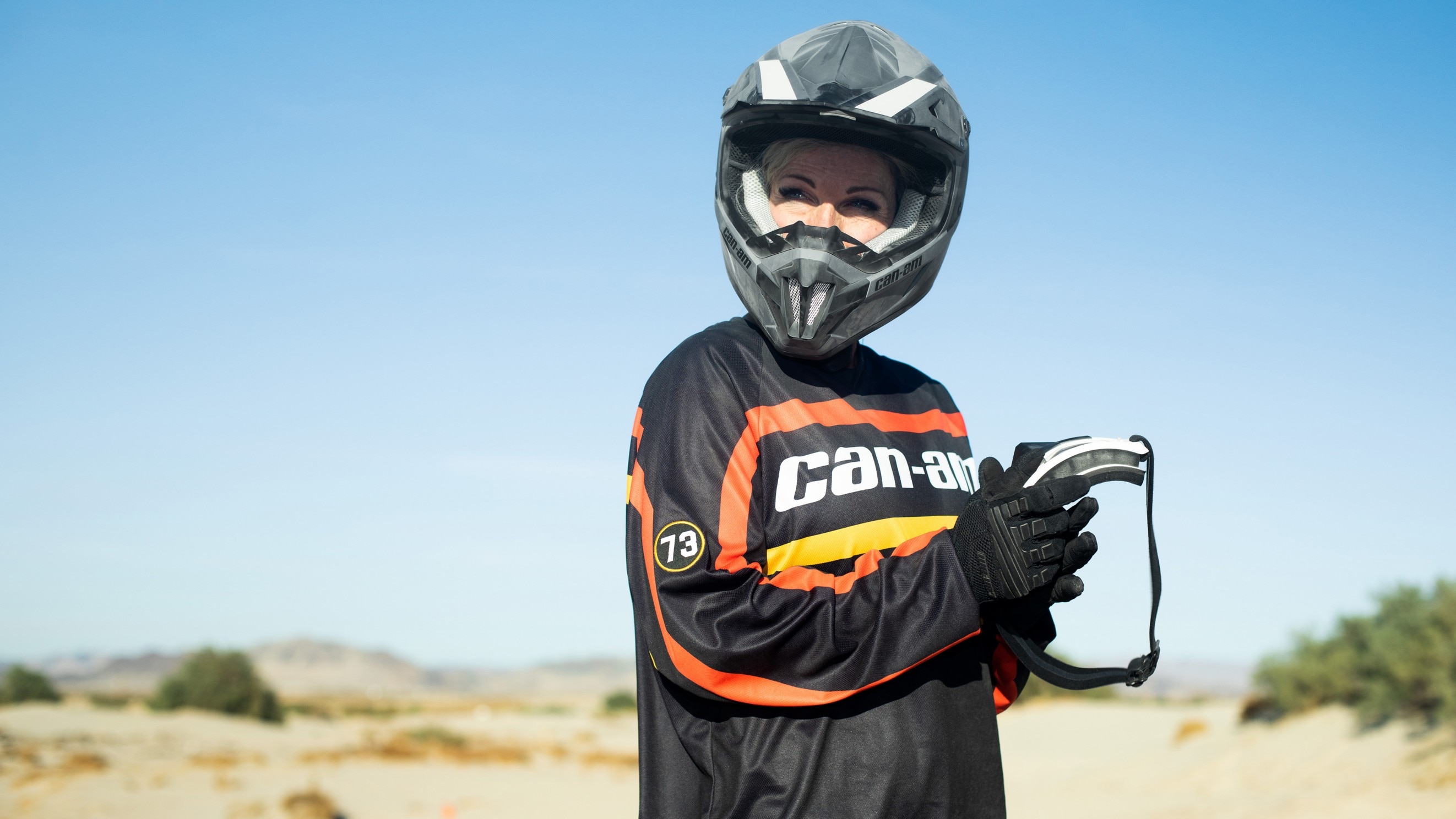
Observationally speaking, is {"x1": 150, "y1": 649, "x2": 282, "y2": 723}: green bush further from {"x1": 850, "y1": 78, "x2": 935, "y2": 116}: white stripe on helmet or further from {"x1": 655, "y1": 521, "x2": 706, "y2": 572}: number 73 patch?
{"x1": 850, "y1": 78, "x2": 935, "y2": 116}: white stripe on helmet

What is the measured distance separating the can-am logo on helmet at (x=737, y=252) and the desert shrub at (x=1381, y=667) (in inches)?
437

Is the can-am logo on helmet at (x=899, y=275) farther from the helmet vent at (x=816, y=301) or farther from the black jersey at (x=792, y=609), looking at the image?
the black jersey at (x=792, y=609)

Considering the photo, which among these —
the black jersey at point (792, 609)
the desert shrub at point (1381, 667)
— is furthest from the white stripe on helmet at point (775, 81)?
the desert shrub at point (1381, 667)

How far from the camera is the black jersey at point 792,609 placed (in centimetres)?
198

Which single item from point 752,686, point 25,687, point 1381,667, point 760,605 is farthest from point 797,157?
point 25,687

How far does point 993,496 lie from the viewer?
203 cm

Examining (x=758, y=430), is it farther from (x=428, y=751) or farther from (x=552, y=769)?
(x=428, y=751)

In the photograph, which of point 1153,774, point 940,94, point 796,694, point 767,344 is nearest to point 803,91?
point 940,94

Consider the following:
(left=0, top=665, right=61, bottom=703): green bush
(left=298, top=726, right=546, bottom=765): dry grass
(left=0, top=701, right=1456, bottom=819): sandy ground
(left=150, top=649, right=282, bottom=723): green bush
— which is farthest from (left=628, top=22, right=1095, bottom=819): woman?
(left=0, top=665, right=61, bottom=703): green bush

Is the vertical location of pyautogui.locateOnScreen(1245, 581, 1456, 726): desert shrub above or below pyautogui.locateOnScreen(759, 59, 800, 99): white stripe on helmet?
below

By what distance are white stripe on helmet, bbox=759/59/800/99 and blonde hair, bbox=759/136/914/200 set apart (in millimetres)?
136

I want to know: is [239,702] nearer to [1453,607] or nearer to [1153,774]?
[1153,774]

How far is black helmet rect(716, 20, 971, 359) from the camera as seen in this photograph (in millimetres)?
2287

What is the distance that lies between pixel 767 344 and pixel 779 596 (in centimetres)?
67
